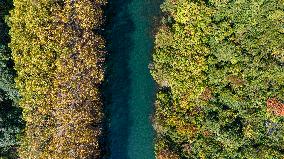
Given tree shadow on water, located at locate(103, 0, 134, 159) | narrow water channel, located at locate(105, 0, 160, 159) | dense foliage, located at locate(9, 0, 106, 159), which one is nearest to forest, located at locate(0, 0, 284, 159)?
dense foliage, located at locate(9, 0, 106, 159)

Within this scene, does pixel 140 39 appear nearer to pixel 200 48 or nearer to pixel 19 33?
pixel 200 48

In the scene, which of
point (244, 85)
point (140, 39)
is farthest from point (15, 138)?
point (244, 85)

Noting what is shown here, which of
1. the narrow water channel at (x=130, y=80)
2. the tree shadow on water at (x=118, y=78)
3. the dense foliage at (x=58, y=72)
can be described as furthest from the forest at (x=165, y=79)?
the narrow water channel at (x=130, y=80)

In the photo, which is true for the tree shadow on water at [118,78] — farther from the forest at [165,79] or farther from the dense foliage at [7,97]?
the dense foliage at [7,97]

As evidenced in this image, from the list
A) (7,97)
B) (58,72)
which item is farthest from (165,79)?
(7,97)

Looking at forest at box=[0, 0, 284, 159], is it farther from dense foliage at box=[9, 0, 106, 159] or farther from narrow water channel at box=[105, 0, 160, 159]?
narrow water channel at box=[105, 0, 160, 159]
